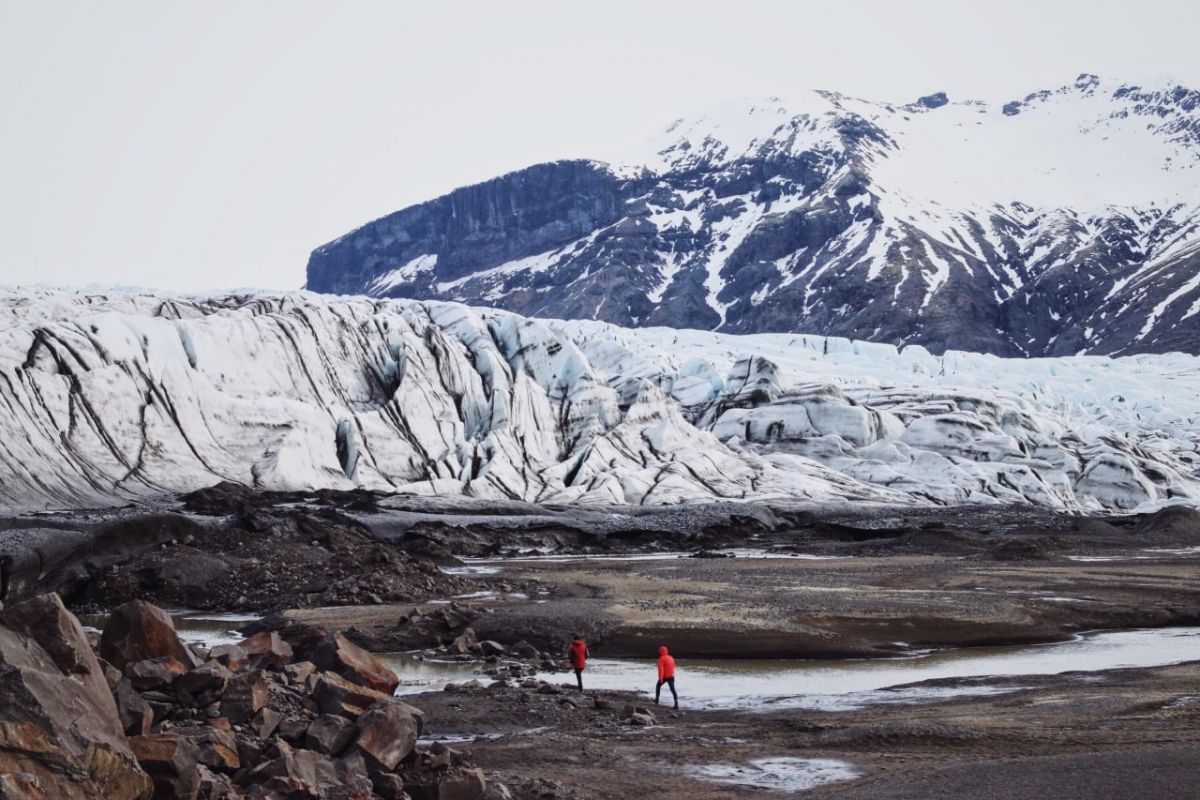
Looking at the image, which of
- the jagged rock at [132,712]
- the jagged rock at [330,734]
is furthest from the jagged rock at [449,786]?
the jagged rock at [132,712]

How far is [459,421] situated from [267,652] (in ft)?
215

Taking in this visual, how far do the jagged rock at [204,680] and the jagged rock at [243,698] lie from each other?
0.41ft

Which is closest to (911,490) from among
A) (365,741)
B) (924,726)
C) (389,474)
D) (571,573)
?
(389,474)

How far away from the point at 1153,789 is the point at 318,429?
6458 centimetres

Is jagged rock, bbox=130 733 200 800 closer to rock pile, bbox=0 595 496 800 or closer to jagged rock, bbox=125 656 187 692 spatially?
rock pile, bbox=0 595 496 800

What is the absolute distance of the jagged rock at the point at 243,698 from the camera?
1371cm

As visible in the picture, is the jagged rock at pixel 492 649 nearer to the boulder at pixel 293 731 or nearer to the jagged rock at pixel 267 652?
the jagged rock at pixel 267 652

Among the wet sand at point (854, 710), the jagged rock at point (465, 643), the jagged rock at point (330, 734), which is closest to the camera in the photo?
the jagged rock at point (330, 734)

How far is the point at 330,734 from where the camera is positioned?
13422 mm

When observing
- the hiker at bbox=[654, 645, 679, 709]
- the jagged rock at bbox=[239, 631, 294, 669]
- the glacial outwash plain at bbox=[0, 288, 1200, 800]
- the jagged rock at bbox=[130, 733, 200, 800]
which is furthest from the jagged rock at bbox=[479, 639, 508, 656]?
the jagged rock at bbox=[130, 733, 200, 800]

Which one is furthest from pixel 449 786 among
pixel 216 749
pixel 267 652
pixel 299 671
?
pixel 267 652

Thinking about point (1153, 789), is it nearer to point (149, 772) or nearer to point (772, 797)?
point (772, 797)

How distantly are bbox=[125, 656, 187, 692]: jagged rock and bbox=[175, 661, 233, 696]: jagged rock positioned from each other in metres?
0.10

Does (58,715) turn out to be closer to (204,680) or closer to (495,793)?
(204,680)
